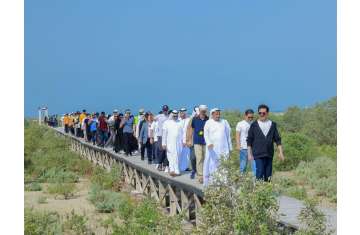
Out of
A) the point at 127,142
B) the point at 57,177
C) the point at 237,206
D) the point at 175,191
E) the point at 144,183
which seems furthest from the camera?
the point at 57,177

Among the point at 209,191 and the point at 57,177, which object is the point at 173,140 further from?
the point at 57,177

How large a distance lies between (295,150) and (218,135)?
12.5m

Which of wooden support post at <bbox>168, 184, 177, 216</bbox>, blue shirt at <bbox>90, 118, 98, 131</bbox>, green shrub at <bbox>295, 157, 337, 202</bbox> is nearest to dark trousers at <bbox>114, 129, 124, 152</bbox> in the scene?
blue shirt at <bbox>90, 118, 98, 131</bbox>

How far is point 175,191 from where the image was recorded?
14.2 metres

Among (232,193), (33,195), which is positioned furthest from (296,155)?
(232,193)

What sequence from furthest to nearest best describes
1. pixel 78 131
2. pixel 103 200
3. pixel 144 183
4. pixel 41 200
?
1. pixel 78 131
2. pixel 144 183
3. pixel 41 200
4. pixel 103 200

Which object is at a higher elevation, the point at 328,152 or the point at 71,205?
the point at 328,152

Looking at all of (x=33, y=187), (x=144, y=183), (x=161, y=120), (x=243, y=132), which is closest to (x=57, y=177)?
(x=33, y=187)

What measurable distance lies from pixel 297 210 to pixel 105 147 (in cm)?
1661

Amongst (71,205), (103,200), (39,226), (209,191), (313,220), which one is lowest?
(71,205)

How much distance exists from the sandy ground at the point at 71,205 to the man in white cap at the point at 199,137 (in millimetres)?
2256

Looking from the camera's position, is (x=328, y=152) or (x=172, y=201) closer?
(x=172, y=201)

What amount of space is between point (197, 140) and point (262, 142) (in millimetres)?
2300

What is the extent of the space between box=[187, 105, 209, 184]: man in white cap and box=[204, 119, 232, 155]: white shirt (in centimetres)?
92
